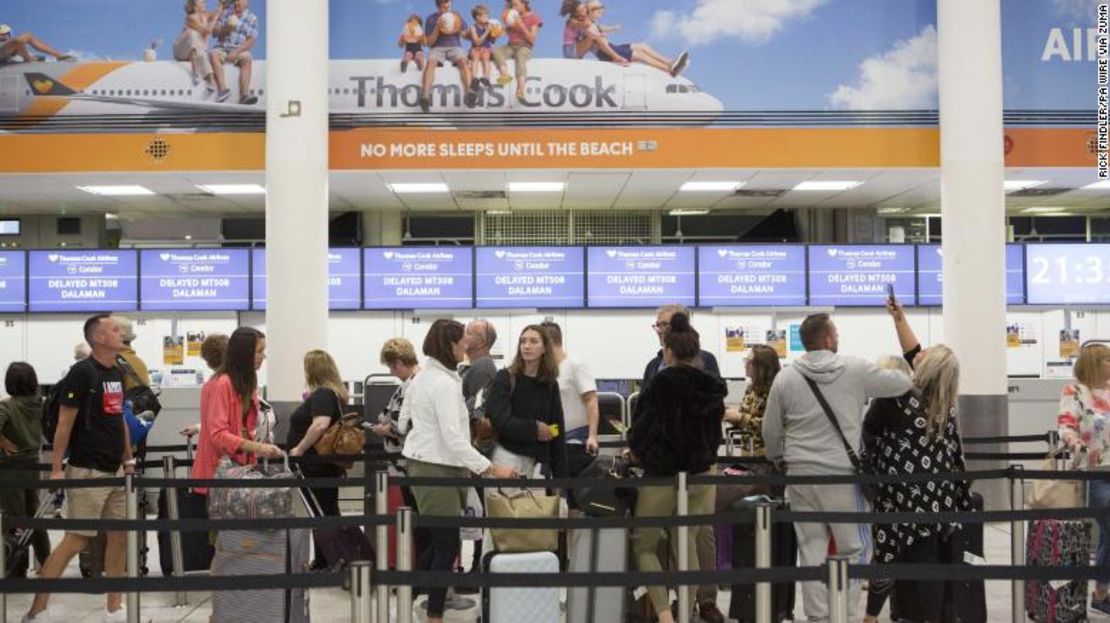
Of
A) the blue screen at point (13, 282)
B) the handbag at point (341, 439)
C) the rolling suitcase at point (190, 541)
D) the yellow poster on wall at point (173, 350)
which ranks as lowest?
the rolling suitcase at point (190, 541)

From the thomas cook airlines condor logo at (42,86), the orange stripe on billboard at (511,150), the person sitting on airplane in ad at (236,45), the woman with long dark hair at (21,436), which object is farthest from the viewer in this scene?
the thomas cook airlines condor logo at (42,86)

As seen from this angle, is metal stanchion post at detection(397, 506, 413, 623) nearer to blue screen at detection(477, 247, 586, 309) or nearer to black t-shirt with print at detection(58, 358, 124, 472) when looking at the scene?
black t-shirt with print at detection(58, 358, 124, 472)

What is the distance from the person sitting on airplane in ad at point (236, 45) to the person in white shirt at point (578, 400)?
17.8 ft

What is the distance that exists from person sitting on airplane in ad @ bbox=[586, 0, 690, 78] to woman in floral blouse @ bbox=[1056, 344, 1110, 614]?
5775 mm

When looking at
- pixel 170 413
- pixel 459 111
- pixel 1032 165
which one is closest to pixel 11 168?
pixel 170 413

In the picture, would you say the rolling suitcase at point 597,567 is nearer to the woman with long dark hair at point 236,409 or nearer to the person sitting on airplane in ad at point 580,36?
the woman with long dark hair at point 236,409

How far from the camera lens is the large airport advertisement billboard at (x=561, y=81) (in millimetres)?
11125

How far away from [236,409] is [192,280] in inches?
294

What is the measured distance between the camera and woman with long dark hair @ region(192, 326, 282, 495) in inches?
218

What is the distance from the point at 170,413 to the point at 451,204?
3792 millimetres

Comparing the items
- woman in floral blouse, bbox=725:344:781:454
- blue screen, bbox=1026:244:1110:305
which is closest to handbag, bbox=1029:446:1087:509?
woman in floral blouse, bbox=725:344:781:454

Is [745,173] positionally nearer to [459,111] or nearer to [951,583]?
[459,111]

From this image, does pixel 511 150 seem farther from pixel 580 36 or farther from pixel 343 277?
pixel 343 277

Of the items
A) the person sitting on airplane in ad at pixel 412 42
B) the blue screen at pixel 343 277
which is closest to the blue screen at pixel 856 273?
the person sitting on airplane in ad at pixel 412 42
